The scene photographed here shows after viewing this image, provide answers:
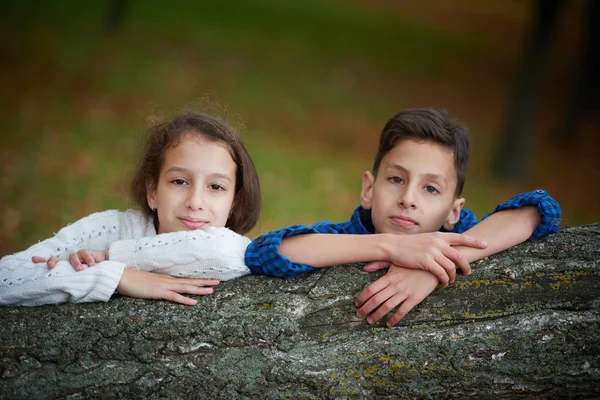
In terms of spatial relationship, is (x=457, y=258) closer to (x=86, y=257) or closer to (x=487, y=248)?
(x=487, y=248)

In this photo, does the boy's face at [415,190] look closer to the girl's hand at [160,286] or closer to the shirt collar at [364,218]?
the shirt collar at [364,218]

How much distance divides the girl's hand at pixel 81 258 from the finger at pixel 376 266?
48.7 inches

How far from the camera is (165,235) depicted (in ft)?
9.02

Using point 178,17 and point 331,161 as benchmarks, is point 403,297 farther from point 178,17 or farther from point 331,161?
point 178,17

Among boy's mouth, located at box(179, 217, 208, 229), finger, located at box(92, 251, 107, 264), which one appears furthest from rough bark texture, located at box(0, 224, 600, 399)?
Answer: boy's mouth, located at box(179, 217, 208, 229)

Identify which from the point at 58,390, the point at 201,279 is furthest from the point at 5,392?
the point at 201,279

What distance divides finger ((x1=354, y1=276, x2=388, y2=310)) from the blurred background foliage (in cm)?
540

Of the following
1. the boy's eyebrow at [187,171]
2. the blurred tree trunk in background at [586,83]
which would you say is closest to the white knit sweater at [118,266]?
the boy's eyebrow at [187,171]

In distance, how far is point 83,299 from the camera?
2545mm

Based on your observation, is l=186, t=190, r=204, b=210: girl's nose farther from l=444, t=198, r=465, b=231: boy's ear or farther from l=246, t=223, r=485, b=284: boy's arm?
l=444, t=198, r=465, b=231: boy's ear

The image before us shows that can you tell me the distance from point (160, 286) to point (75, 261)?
436mm

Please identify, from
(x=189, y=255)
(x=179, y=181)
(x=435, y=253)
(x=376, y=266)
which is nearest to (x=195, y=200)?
(x=179, y=181)

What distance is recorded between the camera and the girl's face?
2959 mm

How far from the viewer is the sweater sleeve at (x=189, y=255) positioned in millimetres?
2648
